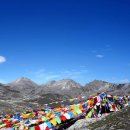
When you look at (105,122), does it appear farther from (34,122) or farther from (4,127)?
(4,127)

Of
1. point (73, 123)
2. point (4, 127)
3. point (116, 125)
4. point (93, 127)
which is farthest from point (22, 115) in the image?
point (116, 125)

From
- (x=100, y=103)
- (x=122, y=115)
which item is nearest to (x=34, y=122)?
(x=100, y=103)

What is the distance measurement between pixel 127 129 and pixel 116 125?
2283mm

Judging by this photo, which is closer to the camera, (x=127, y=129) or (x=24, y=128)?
(x=127, y=129)

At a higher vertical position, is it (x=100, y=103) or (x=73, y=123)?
(x=100, y=103)

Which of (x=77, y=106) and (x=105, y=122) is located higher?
(x=77, y=106)

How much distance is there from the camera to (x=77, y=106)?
40594mm

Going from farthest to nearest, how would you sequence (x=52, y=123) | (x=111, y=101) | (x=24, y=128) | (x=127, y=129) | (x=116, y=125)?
(x=111, y=101) < (x=24, y=128) < (x=52, y=123) < (x=116, y=125) < (x=127, y=129)

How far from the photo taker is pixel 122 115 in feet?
104

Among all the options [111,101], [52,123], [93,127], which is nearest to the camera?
[93,127]

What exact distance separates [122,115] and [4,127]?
656 inches

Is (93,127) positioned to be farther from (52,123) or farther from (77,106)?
(77,106)

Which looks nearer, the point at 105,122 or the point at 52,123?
the point at 105,122

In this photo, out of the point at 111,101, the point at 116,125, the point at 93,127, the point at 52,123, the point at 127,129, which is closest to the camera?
the point at 127,129
